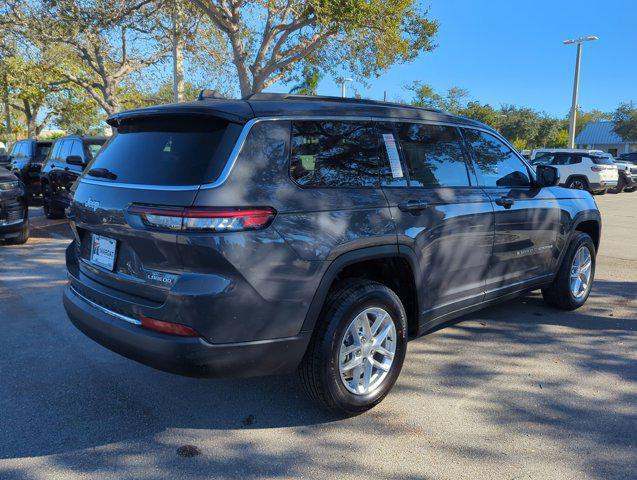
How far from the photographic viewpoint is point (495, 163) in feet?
14.4

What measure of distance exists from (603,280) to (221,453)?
224 inches

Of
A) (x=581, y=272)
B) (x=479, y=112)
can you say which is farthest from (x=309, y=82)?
(x=479, y=112)

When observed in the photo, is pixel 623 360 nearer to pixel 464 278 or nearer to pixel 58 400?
pixel 464 278

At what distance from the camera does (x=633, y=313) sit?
5305 mm

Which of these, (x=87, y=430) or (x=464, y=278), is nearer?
(x=87, y=430)

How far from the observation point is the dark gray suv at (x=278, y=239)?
8.54 feet

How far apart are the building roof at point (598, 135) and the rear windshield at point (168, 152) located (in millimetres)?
73478

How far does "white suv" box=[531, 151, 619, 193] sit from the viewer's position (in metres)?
20.2

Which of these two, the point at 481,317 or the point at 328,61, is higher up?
the point at 328,61

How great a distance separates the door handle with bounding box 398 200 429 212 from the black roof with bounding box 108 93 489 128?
612 mm

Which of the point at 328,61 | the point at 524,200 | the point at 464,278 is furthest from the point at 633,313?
the point at 328,61

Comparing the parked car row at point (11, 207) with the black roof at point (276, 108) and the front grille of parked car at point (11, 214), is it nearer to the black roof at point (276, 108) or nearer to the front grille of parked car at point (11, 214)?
the front grille of parked car at point (11, 214)

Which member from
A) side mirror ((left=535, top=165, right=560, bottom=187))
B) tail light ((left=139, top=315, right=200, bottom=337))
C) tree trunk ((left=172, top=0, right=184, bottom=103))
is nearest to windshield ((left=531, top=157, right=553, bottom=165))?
tree trunk ((left=172, top=0, right=184, bottom=103))

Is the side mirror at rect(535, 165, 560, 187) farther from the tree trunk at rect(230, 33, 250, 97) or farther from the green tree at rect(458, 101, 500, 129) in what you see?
the green tree at rect(458, 101, 500, 129)
